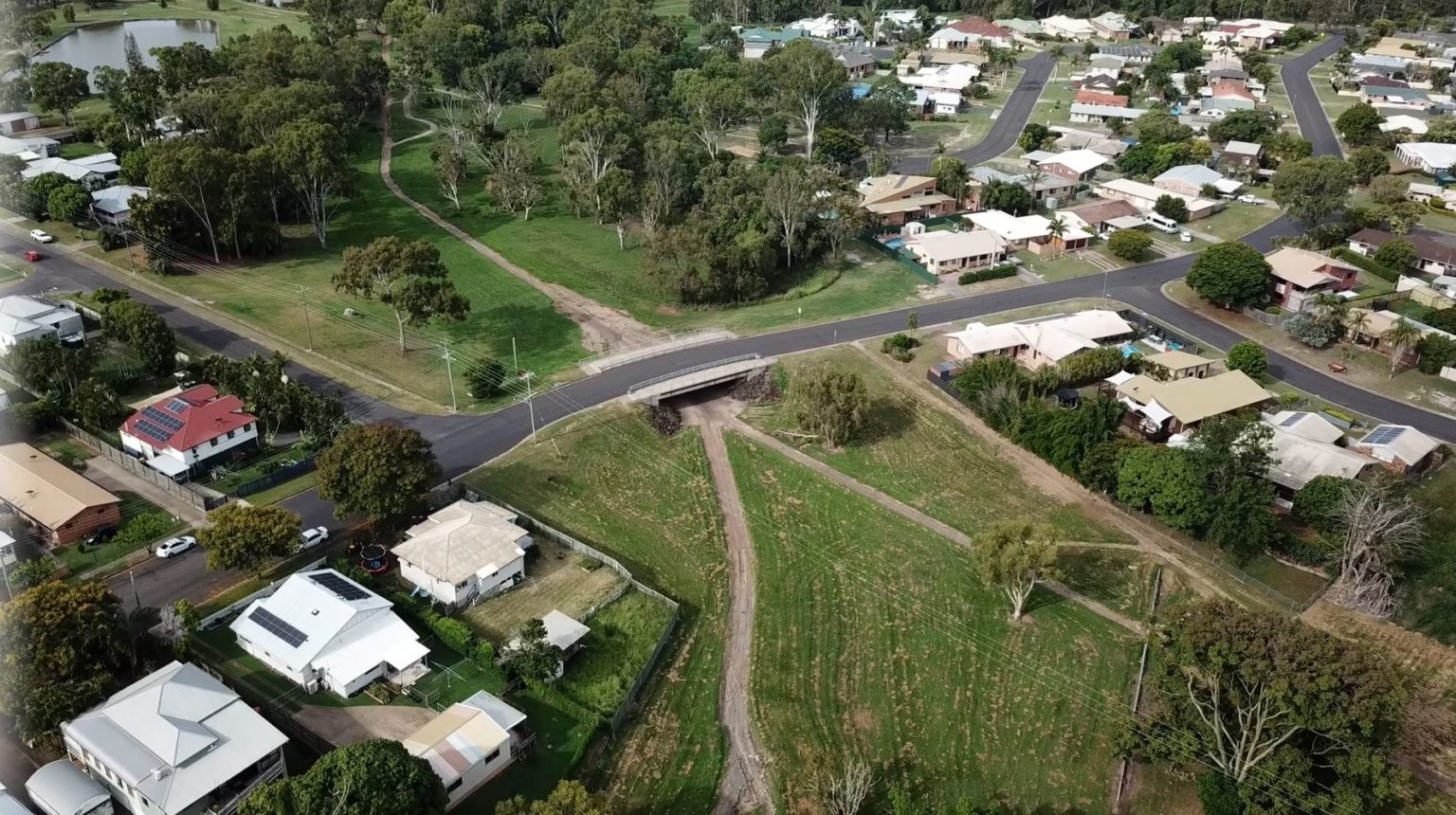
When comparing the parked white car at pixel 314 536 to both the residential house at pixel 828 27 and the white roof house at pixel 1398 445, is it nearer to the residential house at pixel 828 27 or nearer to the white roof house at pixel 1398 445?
the white roof house at pixel 1398 445

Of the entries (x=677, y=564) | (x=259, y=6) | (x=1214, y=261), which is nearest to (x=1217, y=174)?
(x=1214, y=261)

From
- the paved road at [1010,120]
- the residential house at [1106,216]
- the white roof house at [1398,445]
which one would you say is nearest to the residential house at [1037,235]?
the residential house at [1106,216]

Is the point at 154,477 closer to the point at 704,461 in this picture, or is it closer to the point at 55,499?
the point at 55,499

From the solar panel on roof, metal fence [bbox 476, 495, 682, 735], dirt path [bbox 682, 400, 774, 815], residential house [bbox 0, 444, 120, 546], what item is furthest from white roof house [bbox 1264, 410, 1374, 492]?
residential house [bbox 0, 444, 120, 546]

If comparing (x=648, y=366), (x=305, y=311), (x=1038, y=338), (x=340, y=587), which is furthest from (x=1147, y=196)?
(x=340, y=587)

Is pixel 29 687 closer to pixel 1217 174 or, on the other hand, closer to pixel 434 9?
pixel 1217 174

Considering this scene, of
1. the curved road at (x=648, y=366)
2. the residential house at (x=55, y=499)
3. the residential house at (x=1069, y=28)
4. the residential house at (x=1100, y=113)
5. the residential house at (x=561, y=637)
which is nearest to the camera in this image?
the residential house at (x=561, y=637)
